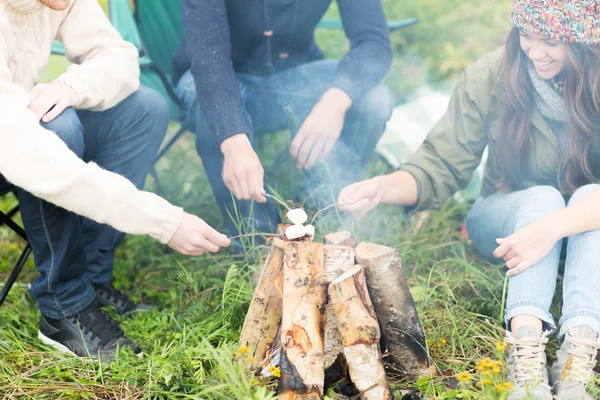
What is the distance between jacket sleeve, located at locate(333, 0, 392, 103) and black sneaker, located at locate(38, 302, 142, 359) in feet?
4.40

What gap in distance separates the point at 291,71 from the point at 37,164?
4.67ft

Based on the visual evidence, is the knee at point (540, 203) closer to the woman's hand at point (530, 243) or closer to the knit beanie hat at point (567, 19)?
the woman's hand at point (530, 243)

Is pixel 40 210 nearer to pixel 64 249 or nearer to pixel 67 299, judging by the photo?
pixel 64 249

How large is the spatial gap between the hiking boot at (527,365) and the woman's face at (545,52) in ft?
2.91

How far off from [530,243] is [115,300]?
1.56m

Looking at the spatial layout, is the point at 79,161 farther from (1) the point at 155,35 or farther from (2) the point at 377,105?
(1) the point at 155,35

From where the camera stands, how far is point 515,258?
6.86 ft

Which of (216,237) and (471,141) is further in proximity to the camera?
(471,141)

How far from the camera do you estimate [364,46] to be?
2803mm

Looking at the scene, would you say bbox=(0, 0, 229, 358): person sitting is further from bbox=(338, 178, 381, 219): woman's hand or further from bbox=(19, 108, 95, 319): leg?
bbox=(338, 178, 381, 219): woman's hand

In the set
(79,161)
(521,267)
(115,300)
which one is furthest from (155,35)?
(521,267)

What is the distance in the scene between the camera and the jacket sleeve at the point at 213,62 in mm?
2463

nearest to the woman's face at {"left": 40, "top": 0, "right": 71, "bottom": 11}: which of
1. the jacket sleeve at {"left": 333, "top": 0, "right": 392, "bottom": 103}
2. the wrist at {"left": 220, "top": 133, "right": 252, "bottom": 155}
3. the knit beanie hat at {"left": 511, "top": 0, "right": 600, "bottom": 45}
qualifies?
the wrist at {"left": 220, "top": 133, "right": 252, "bottom": 155}

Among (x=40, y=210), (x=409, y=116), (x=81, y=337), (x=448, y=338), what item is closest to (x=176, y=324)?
(x=81, y=337)
